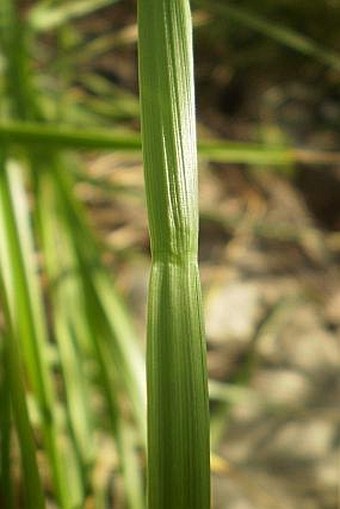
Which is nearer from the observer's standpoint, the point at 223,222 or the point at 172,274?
the point at 172,274

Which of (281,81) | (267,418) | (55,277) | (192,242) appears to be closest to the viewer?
(192,242)

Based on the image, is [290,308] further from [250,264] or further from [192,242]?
[192,242]

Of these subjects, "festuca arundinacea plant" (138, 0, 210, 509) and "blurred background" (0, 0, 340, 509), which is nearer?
"festuca arundinacea plant" (138, 0, 210, 509)

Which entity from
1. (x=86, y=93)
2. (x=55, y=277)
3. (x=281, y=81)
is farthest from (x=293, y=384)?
(x=281, y=81)

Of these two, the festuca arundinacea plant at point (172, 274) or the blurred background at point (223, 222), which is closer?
the festuca arundinacea plant at point (172, 274)
